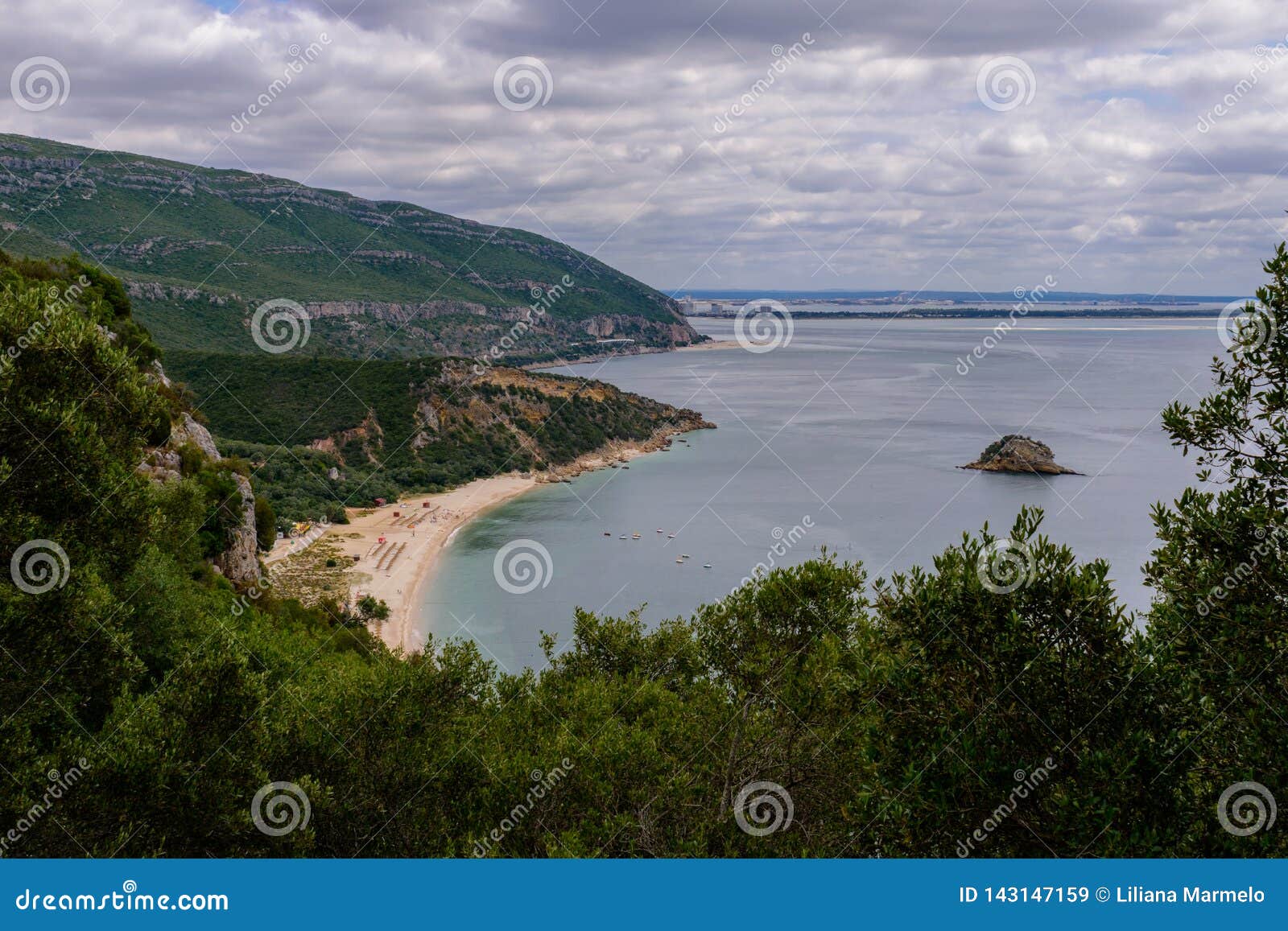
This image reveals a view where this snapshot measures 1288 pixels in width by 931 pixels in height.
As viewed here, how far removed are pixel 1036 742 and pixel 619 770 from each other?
534cm

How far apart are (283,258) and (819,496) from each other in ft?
319

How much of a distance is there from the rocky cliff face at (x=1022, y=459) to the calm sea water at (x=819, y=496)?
118 centimetres

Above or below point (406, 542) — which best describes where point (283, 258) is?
above

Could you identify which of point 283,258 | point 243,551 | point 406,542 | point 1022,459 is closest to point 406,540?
point 406,542

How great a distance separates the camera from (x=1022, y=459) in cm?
6981

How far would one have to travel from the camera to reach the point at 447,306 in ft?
467

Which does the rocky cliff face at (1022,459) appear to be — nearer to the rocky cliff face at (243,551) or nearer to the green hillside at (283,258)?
the rocky cliff face at (243,551)

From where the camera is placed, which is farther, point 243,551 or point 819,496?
point 819,496

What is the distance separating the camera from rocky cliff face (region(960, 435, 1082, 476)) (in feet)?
225

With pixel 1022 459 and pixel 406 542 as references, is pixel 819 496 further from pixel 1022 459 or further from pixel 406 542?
pixel 406 542

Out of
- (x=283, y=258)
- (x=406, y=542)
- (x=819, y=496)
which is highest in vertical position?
(x=283, y=258)

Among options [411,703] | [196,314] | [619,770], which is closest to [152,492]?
[411,703]

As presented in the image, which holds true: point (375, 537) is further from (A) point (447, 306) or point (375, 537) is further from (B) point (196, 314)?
(A) point (447, 306)

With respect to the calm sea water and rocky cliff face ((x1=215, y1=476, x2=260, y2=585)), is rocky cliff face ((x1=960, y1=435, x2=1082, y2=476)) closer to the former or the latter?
the calm sea water
